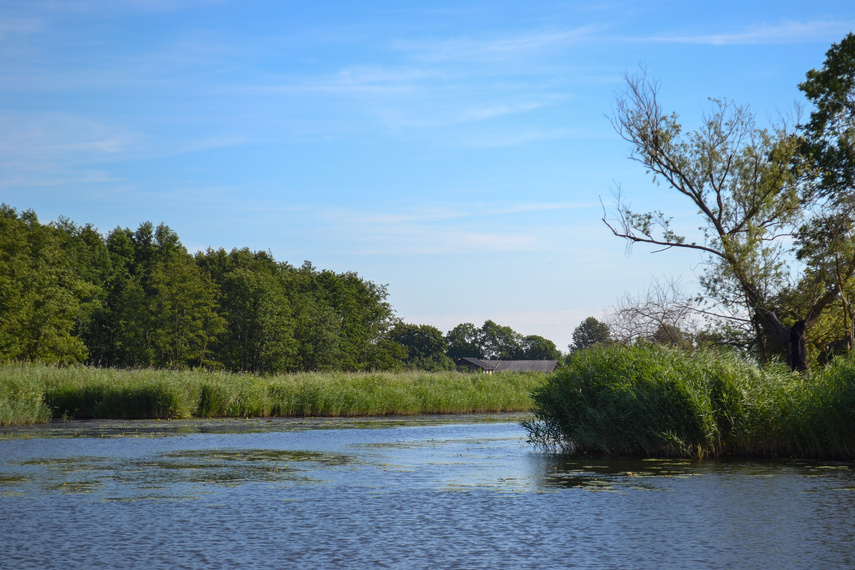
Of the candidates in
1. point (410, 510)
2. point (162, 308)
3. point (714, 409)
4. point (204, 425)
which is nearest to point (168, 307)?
point (162, 308)

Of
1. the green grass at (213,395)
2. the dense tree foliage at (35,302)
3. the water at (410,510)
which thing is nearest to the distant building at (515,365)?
the dense tree foliage at (35,302)

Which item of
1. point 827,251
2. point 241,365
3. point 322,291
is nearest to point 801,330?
point 827,251

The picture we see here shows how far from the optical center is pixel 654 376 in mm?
21000

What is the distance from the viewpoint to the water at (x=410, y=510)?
10.1m

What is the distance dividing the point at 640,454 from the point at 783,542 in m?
10.7

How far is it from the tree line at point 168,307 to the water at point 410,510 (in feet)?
127

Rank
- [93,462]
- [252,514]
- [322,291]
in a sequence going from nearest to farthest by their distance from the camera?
[252,514] < [93,462] < [322,291]

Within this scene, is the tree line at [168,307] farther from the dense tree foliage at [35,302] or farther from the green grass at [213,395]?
the green grass at [213,395]

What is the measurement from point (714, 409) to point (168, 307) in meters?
61.6

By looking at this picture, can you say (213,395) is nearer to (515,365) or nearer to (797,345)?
(797,345)

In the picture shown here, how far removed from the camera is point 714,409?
20.3 m

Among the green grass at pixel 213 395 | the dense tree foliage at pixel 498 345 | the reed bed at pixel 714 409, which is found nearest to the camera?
the reed bed at pixel 714 409

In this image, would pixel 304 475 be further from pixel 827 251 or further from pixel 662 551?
pixel 827 251

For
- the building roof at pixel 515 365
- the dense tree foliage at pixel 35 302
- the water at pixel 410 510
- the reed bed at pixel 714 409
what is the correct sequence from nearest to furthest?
the water at pixel 410 510 < the reed bed at pixel 714 409 < the dense tree foliage at pixel 35 302 < the building roof at pixel 515 365
